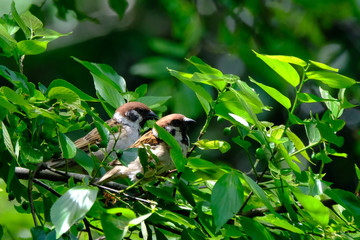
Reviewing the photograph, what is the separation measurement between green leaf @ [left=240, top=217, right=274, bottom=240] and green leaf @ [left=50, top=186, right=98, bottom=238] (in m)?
0.41

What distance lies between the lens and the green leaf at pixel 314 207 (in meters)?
1.44

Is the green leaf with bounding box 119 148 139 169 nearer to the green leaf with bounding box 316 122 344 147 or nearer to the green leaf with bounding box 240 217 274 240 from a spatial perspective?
the green leaf with bounding box 240 217 274 240

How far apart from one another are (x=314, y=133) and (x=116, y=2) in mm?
1874

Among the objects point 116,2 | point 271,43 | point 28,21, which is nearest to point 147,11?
point 271,43

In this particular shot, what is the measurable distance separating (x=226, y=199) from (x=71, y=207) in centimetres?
35

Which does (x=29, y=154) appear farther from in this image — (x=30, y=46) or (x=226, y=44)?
(x=226, y=44)

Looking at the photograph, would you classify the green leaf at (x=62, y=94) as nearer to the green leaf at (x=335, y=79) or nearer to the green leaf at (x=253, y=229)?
the green leaf at (x=253, y=229)

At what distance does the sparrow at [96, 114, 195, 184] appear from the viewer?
1.76 m

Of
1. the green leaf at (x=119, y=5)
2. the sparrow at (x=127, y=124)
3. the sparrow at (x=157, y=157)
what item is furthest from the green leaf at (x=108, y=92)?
the green leaf at (x=119, y=5)

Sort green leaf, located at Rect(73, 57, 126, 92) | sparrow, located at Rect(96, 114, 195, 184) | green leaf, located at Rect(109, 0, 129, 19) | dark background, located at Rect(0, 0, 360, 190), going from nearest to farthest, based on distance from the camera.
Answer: sparrow, located at Rect(96, 114, 195, 184) < green leaf, located at Rect(73, 57, 126, 92) < green leaf, located at Rect(109, 0, 129, 19) < dark background, located at Rect(0, 0, 360, 190)

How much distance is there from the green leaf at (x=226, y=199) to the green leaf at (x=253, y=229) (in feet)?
0.49

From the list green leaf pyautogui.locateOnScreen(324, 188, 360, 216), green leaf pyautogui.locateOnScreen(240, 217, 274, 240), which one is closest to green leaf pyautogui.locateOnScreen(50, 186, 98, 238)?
green leaf pyautogui.locateOnScreen(240, 217, 274, 240)

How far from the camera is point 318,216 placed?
1454mm

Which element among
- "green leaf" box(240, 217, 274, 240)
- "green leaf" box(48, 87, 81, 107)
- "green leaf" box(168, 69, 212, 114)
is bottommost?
"green leaf" box(240, 217, 274, 240)
